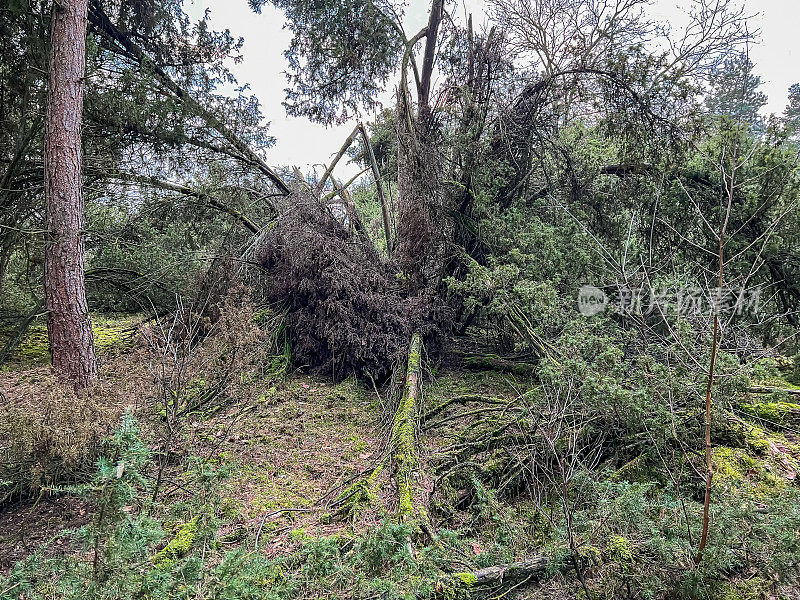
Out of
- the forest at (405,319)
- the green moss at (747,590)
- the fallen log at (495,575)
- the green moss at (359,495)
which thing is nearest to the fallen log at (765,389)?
the forest at (405,319)

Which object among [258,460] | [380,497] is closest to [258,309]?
[258,460]

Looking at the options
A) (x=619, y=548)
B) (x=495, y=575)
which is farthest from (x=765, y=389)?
(x=495, y=575)

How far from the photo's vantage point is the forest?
7.15ft

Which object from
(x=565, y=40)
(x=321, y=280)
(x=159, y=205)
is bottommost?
(x=321, y=280)

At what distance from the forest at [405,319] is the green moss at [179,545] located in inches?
1.5

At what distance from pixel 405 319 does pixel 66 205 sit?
386cm

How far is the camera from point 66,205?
3945 mm

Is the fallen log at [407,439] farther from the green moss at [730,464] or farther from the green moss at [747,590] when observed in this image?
the green moss at [730,464]

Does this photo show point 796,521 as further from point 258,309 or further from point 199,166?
point 199,166

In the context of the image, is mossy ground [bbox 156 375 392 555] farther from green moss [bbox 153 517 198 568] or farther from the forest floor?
green moss [bbox 153 517 198 568]

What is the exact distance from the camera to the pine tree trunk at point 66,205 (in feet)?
12.6

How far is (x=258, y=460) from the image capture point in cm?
405

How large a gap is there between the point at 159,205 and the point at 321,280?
3.22m

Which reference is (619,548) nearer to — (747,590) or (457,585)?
(747,590)
